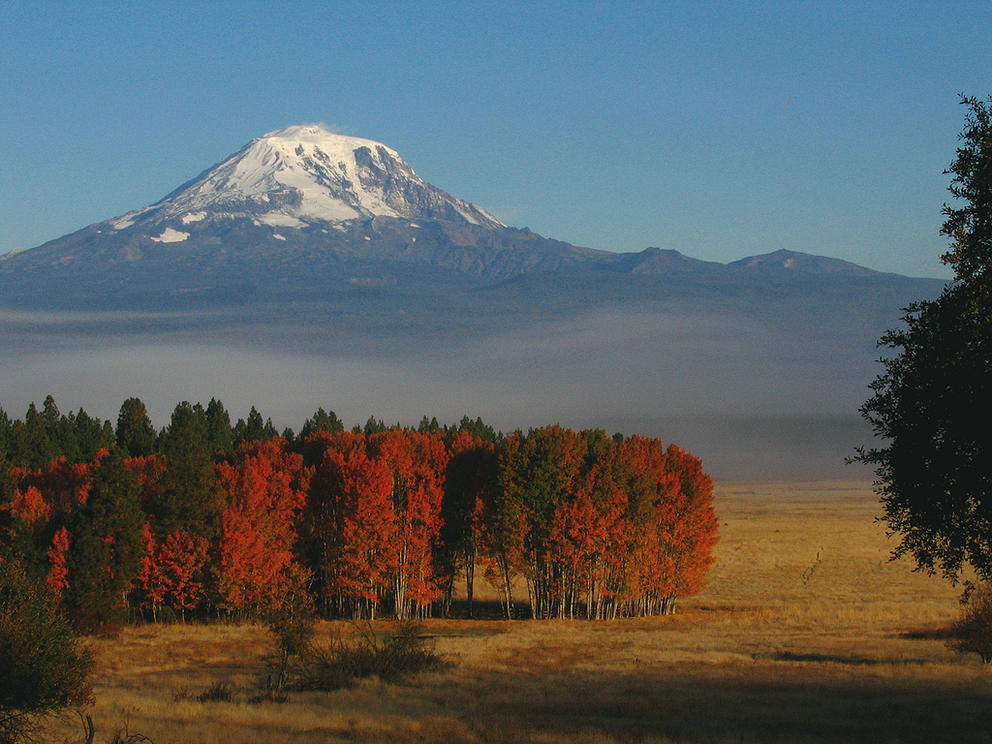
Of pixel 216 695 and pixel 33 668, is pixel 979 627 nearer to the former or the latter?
pixel 216 695

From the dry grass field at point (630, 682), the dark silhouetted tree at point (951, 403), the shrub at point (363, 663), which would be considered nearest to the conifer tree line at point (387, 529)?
the dry grass field at point (630, 682)

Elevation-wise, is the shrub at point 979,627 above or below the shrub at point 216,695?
above

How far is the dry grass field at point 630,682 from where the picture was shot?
109 feet

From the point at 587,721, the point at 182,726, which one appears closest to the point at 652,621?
the point at 587,721

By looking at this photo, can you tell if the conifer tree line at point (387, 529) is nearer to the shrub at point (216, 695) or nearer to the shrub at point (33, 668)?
the shrub at point (216, 695)

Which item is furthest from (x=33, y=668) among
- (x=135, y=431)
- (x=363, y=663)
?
(x=135, y=431)

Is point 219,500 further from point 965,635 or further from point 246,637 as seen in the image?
point 965,635

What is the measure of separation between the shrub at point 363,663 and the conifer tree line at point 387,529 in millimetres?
31442

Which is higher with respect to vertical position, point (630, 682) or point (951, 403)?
point (951, 403)

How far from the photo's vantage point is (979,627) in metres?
47.9

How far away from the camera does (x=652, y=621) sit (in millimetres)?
84062

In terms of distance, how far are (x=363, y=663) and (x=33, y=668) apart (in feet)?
71.1

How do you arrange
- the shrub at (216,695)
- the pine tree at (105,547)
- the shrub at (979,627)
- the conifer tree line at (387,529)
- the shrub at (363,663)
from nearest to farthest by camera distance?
the shrub at (216,695)
the shrub at (363,663)
the shrub at (979,627)
the pine tree at (105,547)
the conifer tree line at (387,529)

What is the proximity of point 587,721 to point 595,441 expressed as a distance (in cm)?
6238
